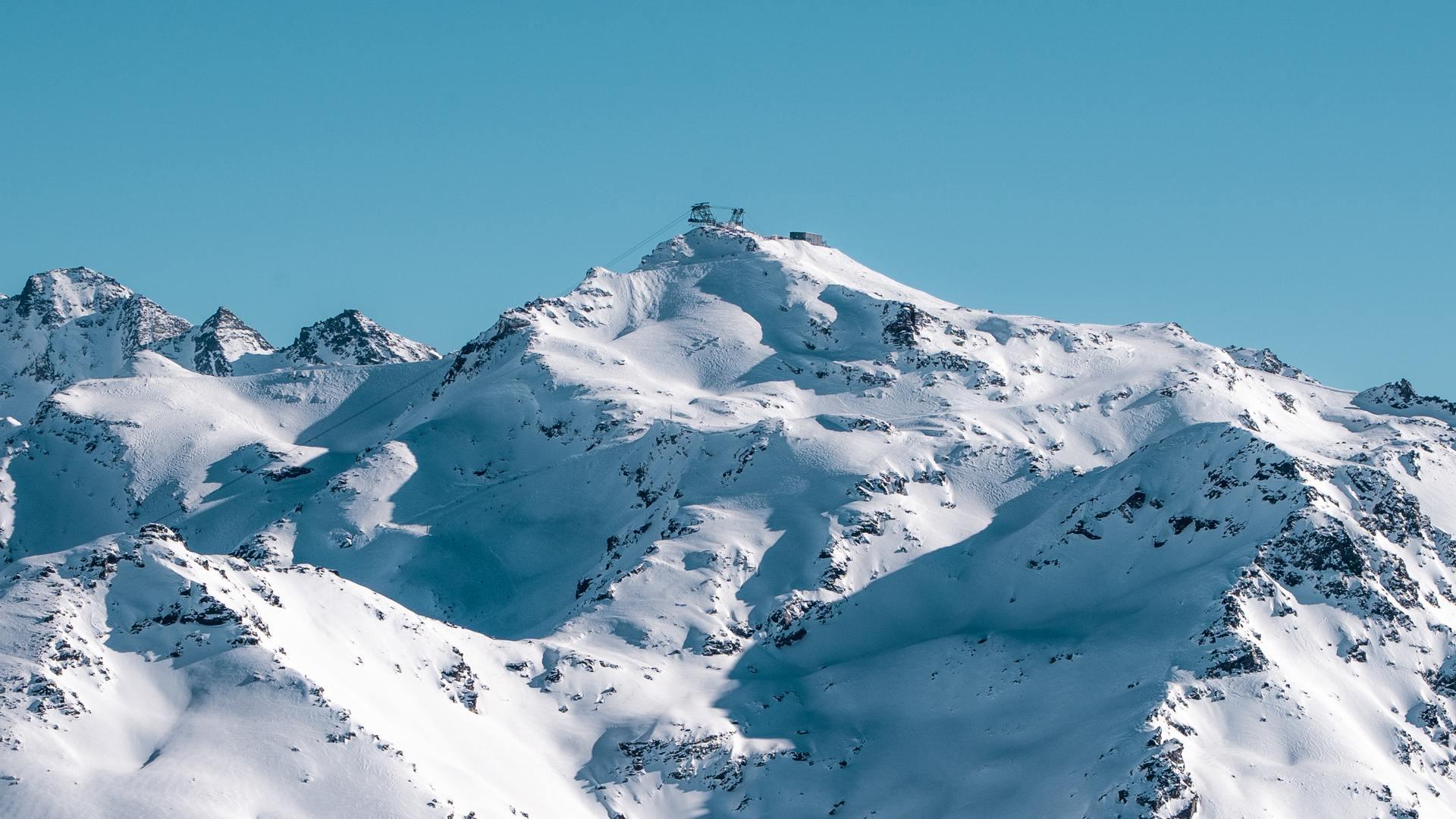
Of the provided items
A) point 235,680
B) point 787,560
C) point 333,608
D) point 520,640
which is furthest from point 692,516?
point 235,680

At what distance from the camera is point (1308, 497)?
170 meters

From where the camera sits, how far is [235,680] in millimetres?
142750

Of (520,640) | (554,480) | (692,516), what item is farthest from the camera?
(554,480)

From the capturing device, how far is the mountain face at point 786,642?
140 m

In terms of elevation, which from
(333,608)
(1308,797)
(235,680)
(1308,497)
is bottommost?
(1308,797)

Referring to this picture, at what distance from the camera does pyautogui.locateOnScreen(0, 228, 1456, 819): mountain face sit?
140m

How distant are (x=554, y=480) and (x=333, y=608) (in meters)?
43.7

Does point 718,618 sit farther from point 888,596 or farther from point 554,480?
point 554,480

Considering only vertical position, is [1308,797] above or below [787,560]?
below

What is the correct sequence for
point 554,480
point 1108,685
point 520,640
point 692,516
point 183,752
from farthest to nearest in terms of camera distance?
point 554,480
point 692,516
point 520,640
point 1108,685
point 183,752

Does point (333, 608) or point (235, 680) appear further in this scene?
point (333, 608)

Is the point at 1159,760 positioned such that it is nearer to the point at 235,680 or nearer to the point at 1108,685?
the point at 1108,685

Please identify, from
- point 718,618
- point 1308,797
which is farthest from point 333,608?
point 1308,797

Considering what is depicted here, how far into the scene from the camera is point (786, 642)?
168 meters
